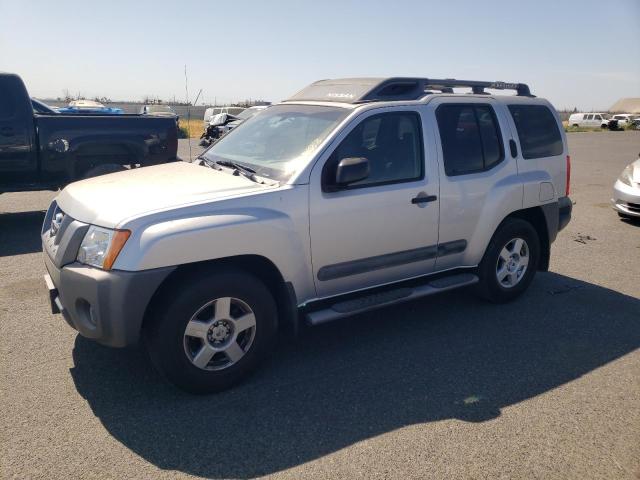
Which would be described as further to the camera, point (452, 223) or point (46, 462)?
point (452, 223)

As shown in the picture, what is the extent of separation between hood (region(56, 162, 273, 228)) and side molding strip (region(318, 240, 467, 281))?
79 centimetres

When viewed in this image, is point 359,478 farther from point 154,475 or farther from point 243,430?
point 154,475

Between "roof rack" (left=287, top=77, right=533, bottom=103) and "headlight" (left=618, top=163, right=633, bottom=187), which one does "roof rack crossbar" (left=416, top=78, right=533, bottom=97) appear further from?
"headlight" (left=618, top=163, right=633, bottom=187)

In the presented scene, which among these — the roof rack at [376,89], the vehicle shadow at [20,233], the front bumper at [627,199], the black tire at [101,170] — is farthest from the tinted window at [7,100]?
the front bumper at [627,199]

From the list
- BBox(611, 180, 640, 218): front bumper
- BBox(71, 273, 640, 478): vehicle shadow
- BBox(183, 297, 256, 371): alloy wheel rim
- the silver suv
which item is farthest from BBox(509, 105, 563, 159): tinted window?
BBox(611, 180, 640, 218): front bumper

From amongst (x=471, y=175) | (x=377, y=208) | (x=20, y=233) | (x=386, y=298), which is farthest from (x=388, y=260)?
(x=20, y=233)

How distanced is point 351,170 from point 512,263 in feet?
7.70

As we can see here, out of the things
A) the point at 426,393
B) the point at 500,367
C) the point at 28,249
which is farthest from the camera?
the point at 28,249

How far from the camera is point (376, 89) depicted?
4.34 metres

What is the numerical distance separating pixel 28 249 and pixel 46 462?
15.1 feet

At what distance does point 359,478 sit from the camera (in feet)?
8.95

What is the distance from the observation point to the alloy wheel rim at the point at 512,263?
5.05 metres

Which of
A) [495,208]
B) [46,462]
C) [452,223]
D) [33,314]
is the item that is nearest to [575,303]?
[495,208]

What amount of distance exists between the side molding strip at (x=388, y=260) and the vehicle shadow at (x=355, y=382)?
636 millimetres
